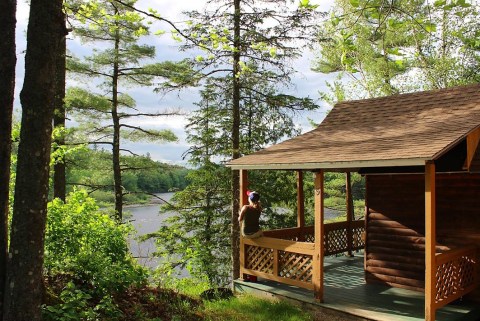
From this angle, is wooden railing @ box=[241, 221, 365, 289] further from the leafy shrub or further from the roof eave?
the leafy shrub

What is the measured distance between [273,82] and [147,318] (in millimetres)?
11241

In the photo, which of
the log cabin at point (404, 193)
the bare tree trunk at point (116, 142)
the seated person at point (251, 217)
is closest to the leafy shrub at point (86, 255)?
the seated person at point (251, 217)

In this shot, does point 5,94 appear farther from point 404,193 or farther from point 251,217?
point 404,193

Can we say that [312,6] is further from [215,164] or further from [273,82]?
[215,164]

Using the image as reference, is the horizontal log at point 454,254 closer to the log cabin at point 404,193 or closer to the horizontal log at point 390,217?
the log cabin at point 404,193

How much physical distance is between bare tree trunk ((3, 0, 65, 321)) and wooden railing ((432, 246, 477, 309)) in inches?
219

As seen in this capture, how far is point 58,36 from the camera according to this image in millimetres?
4840

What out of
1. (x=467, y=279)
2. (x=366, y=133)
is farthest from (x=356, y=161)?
(x=467, y=279)

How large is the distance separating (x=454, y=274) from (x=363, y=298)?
1651 millimetres

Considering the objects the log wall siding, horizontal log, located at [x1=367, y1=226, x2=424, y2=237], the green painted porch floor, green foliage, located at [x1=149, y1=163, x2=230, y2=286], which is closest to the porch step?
the green painted porch floor

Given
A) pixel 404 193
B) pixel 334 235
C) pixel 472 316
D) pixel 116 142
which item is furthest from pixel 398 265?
pixel 116 142

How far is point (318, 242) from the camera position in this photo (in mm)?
7781

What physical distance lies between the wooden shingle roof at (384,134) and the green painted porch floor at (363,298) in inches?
96.4

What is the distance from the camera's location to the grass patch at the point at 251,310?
7.32 m
